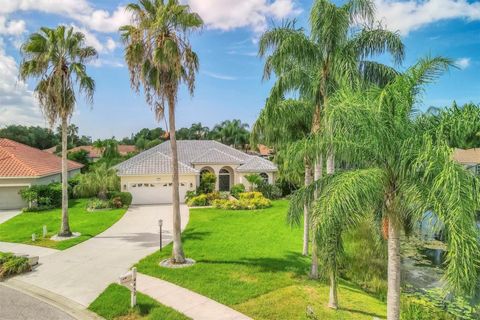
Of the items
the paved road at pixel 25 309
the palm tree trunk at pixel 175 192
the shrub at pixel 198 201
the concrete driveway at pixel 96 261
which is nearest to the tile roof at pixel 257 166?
the shrub at pixel 198 201

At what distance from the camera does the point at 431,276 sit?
47.0 feet

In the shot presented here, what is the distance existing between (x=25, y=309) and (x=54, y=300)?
78cm

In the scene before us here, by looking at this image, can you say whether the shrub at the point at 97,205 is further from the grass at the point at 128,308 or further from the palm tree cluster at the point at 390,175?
the palm tree cluster at the point at 390,175

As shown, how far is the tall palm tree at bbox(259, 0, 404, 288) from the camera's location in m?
11.0

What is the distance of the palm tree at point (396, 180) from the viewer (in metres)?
5.43

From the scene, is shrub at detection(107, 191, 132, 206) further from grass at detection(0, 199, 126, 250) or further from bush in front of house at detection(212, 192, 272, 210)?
bush in front of house at detection(212, 192, 272, 210)

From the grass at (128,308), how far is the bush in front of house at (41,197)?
1808 centimetres

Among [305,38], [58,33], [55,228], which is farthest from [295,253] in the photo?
[58,33]

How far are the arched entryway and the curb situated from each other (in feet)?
74.7

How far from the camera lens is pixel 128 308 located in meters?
9.41

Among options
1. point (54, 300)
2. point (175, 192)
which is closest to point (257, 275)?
point (175, 192)

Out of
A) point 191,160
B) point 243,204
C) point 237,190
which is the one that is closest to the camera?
point 243,204

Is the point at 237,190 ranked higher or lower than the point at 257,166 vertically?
lower

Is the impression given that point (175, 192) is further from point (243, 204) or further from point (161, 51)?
point (243, 204)
